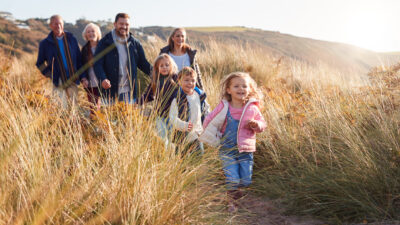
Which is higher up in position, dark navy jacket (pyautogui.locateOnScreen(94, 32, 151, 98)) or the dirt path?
dark navy jacket (pyautogui.locateOnScreen(94, 32, 151, 98))

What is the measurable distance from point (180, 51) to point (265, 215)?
8.65 feet

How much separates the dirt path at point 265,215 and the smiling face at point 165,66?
63.0 inches

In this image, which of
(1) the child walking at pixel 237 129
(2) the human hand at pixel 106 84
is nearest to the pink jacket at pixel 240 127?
(1) the child walking at pixel 237 129

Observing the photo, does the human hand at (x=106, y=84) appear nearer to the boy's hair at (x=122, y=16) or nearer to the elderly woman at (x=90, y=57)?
the elderly woman at (x=90, y=57)

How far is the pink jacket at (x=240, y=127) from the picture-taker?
10.2 ft

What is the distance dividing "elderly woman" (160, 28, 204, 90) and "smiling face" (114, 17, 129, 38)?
58 centimetres

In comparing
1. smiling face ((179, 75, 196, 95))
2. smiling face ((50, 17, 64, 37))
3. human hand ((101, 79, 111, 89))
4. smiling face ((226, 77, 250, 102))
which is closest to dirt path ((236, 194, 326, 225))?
smiling face ((226, 77, 250, 102))

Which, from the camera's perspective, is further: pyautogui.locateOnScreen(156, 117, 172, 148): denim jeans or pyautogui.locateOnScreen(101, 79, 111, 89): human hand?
pyautogui.locateOnScreen(101, 79, 111, 89): human hand

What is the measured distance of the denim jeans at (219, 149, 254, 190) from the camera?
9.97 feet

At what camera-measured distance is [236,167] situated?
10.2ft

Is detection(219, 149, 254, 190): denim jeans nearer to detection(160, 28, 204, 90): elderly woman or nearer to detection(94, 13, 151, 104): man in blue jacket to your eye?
detection(160, 28, 204, 90): elderly woman

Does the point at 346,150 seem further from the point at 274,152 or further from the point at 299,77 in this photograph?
the point at 299,77

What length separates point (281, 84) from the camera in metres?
7.01

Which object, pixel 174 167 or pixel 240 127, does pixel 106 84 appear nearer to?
pixel 240 127
